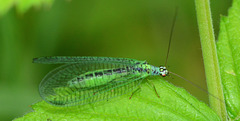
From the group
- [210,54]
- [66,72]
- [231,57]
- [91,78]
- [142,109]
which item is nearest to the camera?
[210,54]

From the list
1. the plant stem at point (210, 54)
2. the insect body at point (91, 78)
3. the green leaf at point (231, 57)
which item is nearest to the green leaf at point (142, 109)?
the plant stem at point (210, 54)

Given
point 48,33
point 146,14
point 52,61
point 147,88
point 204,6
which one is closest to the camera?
point 204,6

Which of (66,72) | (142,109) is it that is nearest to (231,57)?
(142,109)

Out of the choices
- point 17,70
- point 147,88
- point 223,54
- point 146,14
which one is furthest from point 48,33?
point 223,54

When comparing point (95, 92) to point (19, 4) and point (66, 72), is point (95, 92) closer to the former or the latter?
point (66, 72)

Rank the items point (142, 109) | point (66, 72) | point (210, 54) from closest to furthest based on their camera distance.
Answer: point (210, 54)
point (142, 109)
point (66, 72)

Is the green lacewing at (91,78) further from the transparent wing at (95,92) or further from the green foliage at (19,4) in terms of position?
the green foliage at (19,4)

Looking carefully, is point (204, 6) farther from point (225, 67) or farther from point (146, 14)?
point (146, 14)
